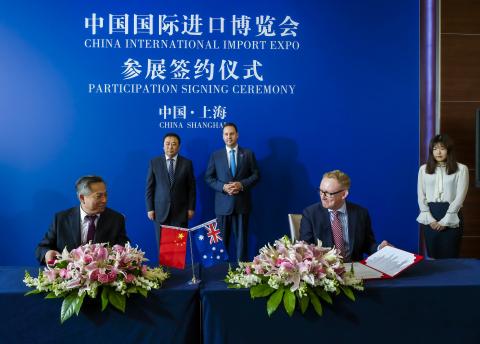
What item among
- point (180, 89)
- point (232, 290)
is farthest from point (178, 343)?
point (180, 89)

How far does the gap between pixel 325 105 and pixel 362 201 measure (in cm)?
118

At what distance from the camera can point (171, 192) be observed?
15.7 ft

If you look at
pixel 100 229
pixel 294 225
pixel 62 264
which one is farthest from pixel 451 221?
pixel 62 264

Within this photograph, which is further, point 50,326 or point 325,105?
point 325,105

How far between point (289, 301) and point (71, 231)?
4.41 feet

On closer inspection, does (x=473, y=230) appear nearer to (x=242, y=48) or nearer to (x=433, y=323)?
(x=242, y=48)

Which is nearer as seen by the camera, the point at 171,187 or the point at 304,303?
the point at 304,303

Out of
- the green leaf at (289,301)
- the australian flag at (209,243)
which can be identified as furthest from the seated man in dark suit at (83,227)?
the green leaf at (289,301)

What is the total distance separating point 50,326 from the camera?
5.93 feet

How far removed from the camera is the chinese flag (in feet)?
6.73

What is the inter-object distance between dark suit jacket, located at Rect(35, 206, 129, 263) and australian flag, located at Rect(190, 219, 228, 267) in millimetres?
724

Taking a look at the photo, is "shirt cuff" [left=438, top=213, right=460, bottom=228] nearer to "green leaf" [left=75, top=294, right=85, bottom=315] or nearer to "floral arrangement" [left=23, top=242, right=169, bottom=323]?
"floral arrangement" [left=23, top=242, right=169, bottom=323]

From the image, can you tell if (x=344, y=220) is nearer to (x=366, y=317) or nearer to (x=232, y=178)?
(x=366, y=317)

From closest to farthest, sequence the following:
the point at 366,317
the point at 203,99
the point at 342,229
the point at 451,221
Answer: the point at 366,317 < the point at 342,229 < the point at 451,221 < the point at 203,99
